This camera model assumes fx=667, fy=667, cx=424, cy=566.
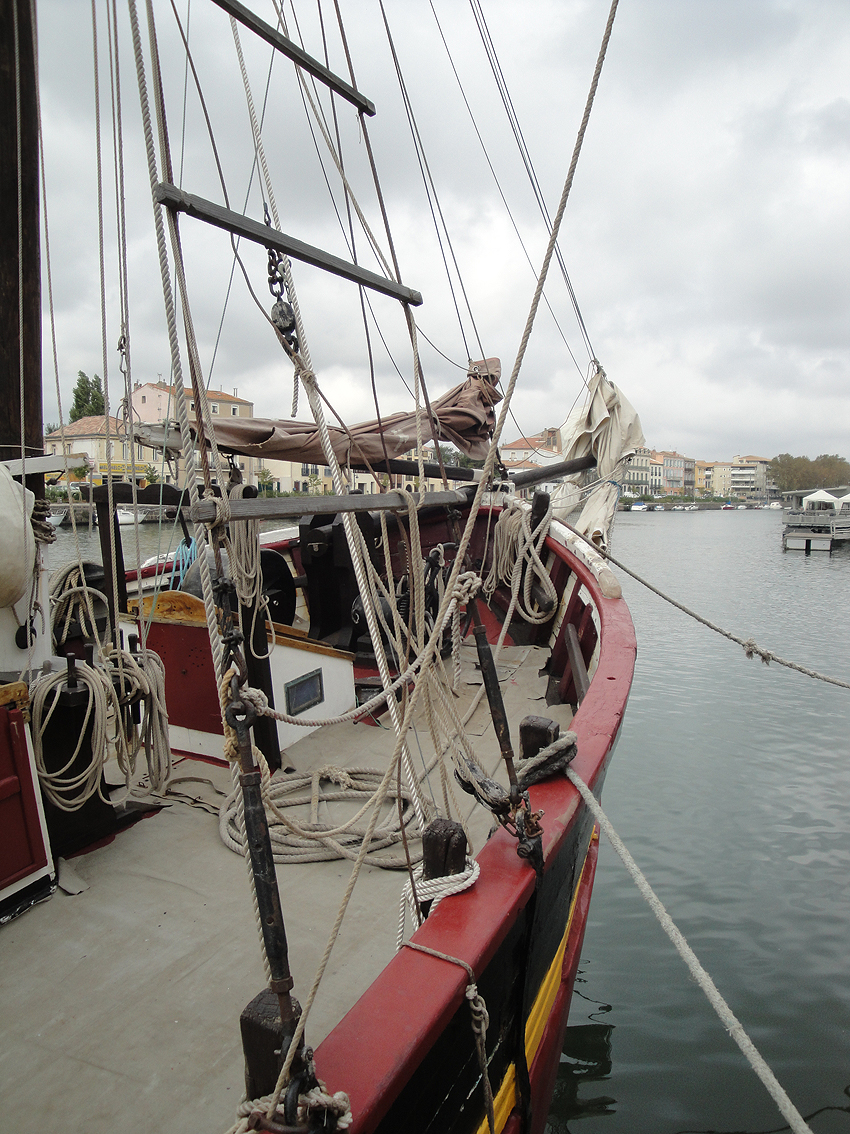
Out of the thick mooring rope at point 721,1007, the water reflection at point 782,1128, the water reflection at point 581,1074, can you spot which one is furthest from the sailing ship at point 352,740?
the water reflection at point 782,1128

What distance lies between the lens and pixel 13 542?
2381 millimetres

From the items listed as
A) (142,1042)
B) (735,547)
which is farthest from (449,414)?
(735,547)

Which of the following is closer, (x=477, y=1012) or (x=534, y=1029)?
(x=477, y=1012)

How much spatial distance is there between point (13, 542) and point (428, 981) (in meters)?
2.04

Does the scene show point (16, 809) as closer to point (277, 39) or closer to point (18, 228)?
point (18, 228)

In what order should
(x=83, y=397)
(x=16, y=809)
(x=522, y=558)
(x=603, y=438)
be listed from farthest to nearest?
(x=83, y=397) < (x=603, y=438) < (x=522, y=558) < (x=16, y=809)

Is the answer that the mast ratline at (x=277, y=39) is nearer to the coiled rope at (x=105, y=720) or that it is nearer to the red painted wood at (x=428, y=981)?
the coiled rope at (x=105, y=720)

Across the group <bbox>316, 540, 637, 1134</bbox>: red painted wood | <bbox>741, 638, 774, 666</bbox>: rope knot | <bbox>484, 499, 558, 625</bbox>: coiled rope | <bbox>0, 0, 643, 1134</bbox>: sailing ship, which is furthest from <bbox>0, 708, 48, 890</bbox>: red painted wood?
<bbox>484, 499, 558, 625</bbox>: coiled rope

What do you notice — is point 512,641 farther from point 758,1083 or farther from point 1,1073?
point 1,1073

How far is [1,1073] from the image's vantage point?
1698mm

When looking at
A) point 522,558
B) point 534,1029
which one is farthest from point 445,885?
point 522,558

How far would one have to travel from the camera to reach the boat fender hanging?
7.74ft

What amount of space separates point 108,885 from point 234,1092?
3.70 feet

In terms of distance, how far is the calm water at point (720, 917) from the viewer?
10.3ft
